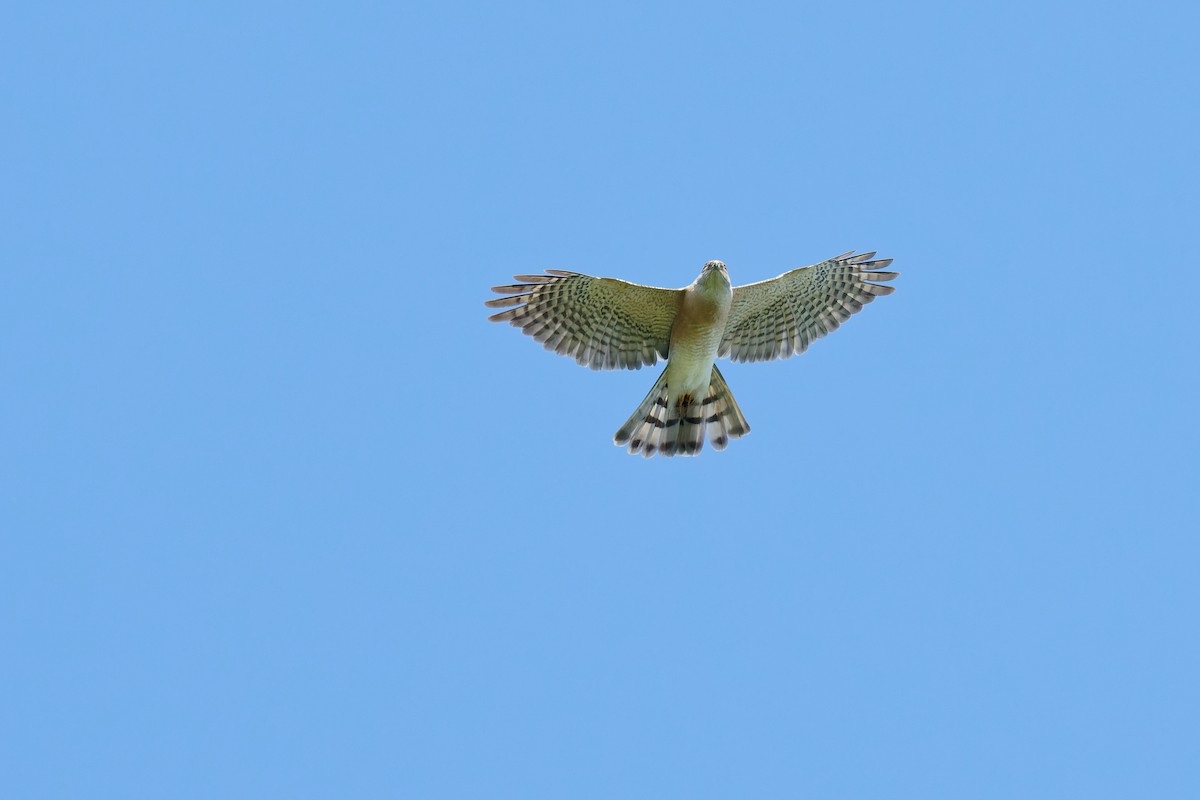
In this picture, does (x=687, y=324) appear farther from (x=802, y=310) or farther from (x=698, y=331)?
(x=802, y=310)

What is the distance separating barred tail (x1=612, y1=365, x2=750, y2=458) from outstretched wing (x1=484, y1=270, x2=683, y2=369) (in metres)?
0.62

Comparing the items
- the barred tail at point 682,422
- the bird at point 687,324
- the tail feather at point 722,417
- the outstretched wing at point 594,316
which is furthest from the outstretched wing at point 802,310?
the outstretched wing at point 594,316

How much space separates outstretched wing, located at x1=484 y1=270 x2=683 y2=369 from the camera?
51.3 feet

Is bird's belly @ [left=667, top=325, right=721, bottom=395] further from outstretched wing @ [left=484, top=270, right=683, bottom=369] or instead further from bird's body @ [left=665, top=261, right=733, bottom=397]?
outstretched wing @ [left=484, top=270, right=683, bottom=369]

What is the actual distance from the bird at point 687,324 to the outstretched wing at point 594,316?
0.04ft

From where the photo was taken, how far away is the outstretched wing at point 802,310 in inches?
650

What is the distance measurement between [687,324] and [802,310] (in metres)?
1.73

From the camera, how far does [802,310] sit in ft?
55.1

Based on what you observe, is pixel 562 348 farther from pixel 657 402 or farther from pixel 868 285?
pixel 868 285

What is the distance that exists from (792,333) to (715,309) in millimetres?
1652

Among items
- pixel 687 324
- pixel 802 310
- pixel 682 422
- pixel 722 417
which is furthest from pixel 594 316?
pixel 802 310

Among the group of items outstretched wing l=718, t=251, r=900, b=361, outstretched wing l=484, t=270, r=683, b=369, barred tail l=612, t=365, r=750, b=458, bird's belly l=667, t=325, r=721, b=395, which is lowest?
barred tail l=612, t=365, r=750, b=458

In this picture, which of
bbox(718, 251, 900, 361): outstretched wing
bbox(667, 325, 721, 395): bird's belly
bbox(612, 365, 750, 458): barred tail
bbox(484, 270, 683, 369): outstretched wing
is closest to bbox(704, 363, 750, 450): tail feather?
bbox(612, 365, 750, 458): barred tail

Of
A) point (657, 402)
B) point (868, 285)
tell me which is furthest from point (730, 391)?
point (868, 285)
